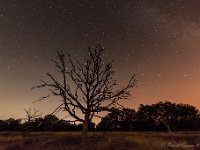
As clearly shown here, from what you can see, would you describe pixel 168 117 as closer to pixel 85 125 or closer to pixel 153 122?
pixel 153 122

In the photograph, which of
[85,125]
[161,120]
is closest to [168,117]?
[161,120]

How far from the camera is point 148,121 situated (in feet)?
268

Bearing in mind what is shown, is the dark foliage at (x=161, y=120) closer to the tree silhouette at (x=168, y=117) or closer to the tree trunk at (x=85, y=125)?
the tree silhouette at (x=168, y=117)

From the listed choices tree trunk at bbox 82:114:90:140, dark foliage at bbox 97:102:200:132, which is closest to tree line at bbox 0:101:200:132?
dark foliage at bbox 97:102:200:132

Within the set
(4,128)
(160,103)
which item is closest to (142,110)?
(160,103)

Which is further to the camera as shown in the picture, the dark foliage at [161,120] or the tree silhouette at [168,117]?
the tree silhouette at [168,117]

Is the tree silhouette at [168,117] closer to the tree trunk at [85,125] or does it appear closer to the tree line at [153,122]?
the tree line at [153,122]

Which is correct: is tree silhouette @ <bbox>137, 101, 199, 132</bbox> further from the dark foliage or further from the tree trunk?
the tree trunk

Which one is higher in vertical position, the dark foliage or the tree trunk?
the dark foliage

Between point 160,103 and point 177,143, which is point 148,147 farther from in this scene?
point 160,103

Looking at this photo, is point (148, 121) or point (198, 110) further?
point (198, 110)

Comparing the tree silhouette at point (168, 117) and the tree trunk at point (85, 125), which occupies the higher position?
the tree silhouette at point (168, 117)

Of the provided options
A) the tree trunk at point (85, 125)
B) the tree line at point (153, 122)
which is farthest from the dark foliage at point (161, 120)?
the tree trunk at point (85, 125)

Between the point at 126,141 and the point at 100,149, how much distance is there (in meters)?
4.14
